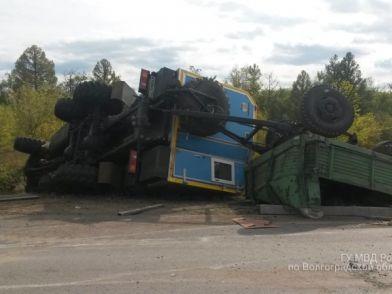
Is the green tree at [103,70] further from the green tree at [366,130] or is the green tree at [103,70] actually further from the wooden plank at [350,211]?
the wooden plank at [350,211]

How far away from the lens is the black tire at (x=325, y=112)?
1114cm

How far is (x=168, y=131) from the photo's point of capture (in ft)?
41.7

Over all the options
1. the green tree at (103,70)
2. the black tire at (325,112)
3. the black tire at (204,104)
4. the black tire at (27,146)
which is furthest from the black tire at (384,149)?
the green tree at (103,70)

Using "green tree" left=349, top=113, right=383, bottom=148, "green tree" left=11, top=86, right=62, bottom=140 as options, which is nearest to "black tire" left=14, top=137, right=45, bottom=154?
"green tree" left=11, top=86, right=62, bottom=140

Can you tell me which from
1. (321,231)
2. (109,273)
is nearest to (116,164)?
(321,231)

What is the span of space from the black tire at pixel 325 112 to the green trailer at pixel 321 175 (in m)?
0.52

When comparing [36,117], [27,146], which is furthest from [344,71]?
[27,146]

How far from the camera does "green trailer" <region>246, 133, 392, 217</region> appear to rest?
10.2 metres

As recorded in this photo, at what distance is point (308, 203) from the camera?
1012cm

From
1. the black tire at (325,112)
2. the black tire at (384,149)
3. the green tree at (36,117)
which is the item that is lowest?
the black tire at (384,149)

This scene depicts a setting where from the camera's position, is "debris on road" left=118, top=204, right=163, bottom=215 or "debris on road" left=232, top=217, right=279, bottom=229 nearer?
"debris on road" left=232, top=217, right=279, bottom=229

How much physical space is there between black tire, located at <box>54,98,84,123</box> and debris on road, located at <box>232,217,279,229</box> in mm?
6228

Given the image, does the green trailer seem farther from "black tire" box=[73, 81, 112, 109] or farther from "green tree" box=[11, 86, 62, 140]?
"green tree" box=[11, 86, 62, 140]

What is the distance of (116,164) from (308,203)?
5723 mm
